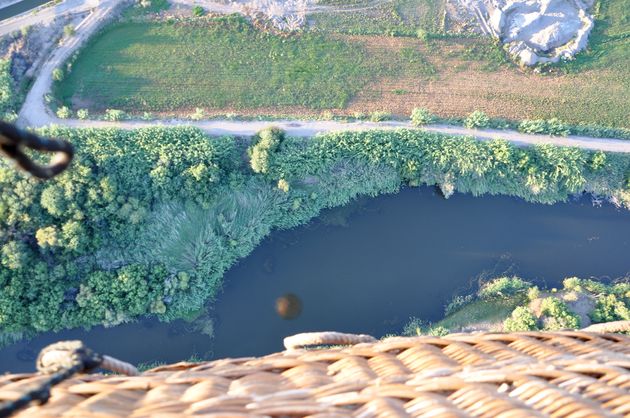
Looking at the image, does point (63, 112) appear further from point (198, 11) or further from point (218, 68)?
point (198, 11)

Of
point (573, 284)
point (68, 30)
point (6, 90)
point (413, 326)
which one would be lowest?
point (413, 326)

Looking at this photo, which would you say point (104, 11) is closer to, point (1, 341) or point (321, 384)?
point (1, 341)

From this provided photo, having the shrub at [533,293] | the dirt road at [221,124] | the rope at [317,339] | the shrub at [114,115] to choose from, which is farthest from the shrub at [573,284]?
the shrub at [114,115]

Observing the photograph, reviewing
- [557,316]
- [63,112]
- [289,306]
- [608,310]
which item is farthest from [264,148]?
[608,310]

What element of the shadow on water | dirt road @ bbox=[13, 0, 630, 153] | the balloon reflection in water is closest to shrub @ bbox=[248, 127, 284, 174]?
dirt road @ bbox=[13, 0, 630, 153]

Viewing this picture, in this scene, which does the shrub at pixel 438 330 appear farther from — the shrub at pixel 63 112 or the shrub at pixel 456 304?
the shrub at pixel 63 112

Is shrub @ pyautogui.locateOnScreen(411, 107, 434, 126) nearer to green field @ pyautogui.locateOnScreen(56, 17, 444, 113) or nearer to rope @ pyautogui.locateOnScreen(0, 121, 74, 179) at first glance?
green field @ pyautogui.locateOnScreen(56, 17, 444, 113)

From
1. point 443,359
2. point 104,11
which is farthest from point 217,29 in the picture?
point 443,359
